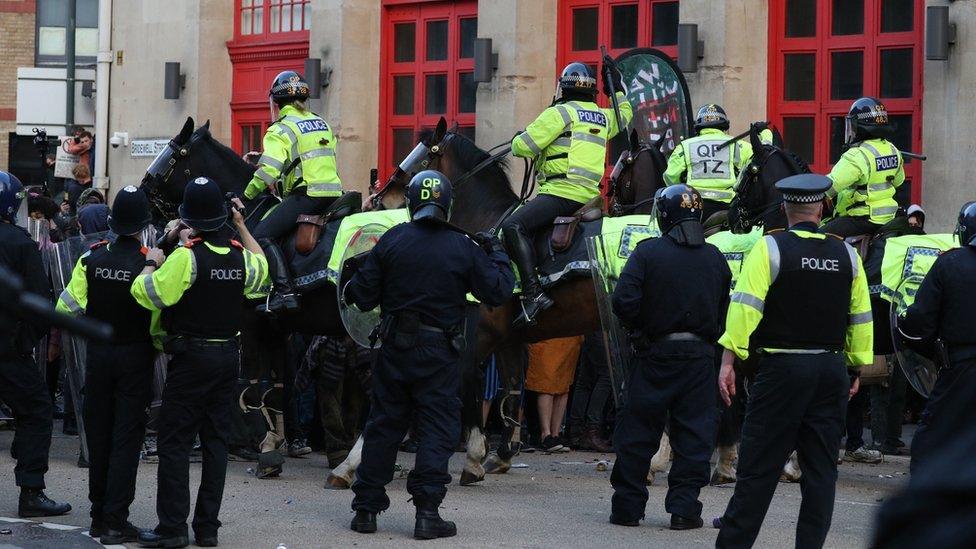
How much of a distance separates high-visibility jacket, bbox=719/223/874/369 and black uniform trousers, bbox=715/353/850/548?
10cm

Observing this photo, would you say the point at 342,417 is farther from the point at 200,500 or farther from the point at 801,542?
the point at 801,542

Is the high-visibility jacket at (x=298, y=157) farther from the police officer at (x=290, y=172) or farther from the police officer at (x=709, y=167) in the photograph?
the police officer at (x=709, y=167)

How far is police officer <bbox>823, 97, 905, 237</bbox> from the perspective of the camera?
1091 centimetres

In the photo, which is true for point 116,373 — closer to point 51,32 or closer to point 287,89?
point 287,89

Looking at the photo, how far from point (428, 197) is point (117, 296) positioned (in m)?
1.81

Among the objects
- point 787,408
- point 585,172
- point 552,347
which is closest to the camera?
point 787,408

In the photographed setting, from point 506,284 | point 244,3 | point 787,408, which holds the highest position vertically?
point 244,3

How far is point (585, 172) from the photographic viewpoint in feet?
36.2

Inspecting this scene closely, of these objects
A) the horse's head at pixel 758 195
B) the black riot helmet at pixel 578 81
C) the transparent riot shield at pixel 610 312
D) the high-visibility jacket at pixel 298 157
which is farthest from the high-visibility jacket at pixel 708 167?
the high-visibility jacket at pixel 298 157

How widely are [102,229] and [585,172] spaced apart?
15.1 feet

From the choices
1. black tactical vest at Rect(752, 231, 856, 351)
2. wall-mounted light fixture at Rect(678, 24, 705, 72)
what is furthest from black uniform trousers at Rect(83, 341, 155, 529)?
wall-mounted light fixture at Rect(678, 24, 705, 72)

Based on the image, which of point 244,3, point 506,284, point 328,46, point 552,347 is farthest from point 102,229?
point 244,3

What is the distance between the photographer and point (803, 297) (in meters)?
7.18

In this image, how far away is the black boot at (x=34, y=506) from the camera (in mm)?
8969
